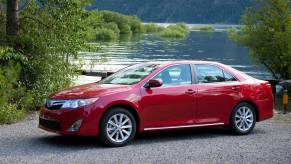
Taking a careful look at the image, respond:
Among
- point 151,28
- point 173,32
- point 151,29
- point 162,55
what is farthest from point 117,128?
point 151,29

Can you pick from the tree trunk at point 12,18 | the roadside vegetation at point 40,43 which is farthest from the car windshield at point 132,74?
the tree trunk at point 12,18

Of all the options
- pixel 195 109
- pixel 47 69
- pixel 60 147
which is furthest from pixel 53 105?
pixel 47 69

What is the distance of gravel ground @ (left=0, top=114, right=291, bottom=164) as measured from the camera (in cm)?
851

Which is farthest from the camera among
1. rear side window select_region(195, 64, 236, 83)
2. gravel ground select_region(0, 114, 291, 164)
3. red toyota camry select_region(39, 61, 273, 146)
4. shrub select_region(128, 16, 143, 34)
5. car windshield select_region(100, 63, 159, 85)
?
shrub select_region(128, 16, 143, 34)

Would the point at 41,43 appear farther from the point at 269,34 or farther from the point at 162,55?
the point at 162,55

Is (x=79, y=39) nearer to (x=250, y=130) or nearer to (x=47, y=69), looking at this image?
(x=47, y=69)

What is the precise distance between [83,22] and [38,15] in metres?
1.27

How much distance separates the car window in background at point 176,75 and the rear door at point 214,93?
0.21 metres

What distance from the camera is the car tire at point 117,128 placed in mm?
9391

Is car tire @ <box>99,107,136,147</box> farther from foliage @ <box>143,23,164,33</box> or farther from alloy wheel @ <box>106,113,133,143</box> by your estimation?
foliage @ <box>143,23,164,33</box>

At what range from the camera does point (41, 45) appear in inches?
584

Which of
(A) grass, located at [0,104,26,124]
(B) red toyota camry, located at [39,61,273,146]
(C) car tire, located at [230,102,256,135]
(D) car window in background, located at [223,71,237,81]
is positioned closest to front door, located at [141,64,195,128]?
(B) red toyota camry, located at [39,61,273,146]

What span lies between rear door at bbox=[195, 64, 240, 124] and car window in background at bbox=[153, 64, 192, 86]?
206 mm

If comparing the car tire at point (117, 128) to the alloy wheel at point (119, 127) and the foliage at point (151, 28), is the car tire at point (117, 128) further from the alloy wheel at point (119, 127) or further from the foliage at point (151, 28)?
the foliage at point (151, 28)
